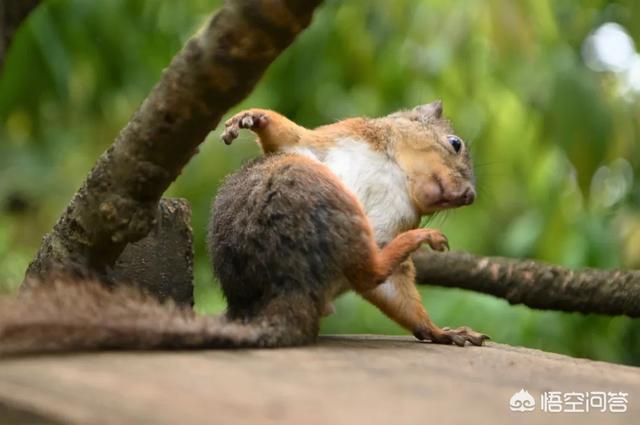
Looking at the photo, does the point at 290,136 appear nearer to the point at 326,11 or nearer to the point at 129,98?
the point at 326,11

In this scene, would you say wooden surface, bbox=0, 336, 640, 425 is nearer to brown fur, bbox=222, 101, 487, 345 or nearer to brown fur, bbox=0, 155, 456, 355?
brown fur, bbox=0, 155, 456, 355

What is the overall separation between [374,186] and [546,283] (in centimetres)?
73

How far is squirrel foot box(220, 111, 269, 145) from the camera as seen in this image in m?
2.24

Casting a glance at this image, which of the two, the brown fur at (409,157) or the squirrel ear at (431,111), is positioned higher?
the squirrel ear at (431,111)

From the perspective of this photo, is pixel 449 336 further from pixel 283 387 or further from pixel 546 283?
pixel 283 387

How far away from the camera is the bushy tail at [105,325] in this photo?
5.65ft

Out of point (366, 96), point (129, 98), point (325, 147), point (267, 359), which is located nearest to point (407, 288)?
point (325, 147)

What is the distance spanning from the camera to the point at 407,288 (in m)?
2.49

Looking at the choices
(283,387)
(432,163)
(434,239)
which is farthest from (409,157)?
(283,387)

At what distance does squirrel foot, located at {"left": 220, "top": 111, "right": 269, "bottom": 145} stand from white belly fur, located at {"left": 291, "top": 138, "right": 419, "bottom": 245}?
0.48 feet

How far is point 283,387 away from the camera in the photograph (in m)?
1.50

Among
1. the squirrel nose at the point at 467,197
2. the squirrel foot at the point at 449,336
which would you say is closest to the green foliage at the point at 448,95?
the squirrel nose at the point at 467,197

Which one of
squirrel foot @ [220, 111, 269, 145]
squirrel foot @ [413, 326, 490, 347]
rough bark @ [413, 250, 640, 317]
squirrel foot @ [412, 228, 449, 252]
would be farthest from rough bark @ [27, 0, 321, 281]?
rough bark @ [413, 250, 640, 317]

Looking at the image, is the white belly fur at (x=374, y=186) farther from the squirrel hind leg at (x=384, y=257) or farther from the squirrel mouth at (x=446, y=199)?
the squirrel hind leg at (x=384, y=257)
